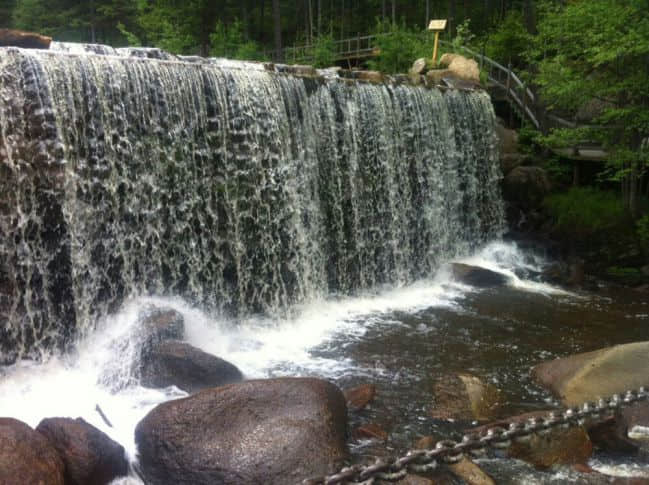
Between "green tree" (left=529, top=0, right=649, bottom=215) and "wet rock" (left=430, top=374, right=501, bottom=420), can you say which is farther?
"green tree" (left=529, top=0, right=649, bottom=215)

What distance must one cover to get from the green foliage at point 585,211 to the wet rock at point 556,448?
27.0 feet

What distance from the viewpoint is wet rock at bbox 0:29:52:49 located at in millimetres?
7695

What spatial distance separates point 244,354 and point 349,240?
12.2ft

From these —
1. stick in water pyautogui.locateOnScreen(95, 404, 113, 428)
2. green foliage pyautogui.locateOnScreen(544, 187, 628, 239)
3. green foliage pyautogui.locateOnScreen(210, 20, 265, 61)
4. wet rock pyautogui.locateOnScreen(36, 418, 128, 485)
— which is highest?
green foliage pyautogui.locateOnScreen(210, 20, 265, 61)

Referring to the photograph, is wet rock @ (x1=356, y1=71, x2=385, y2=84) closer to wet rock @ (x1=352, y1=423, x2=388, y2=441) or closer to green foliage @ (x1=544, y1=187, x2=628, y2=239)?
green foliage @ (x1=544, y1=187, x2=628, y2=239)

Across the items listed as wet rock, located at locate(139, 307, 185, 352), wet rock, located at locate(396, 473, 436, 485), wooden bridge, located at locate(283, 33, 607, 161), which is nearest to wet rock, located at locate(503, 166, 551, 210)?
wooden bridge, located at locate(283, 33, 607, 161)

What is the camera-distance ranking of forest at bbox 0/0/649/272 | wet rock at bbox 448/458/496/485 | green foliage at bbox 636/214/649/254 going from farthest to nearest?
green foliage at bbox 636/214/649/254 < forest at bbox 0/0/649/272 < wet rock at bbox 448/458/496/485

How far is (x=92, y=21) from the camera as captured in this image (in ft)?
96.2

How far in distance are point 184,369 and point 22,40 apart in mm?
4949

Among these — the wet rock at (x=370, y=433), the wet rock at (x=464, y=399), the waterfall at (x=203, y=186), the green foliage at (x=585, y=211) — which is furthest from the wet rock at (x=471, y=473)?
the green foliage at (x=585, y=211)

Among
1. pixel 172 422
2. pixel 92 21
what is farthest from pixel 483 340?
pixel 92 21


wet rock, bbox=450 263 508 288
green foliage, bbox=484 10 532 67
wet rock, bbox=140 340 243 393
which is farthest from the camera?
green foliage, bbox=484 10 532 67

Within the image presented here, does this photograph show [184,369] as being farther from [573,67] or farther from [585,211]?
[573,67]

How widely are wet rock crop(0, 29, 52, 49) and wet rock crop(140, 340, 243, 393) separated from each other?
177 inches
